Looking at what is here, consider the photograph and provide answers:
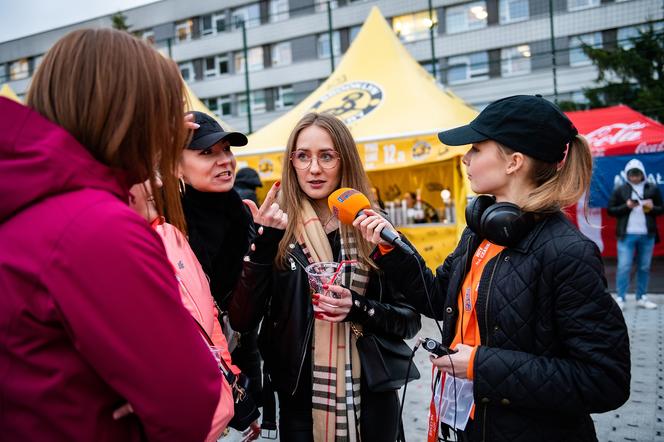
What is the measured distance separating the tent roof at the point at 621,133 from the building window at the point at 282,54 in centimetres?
2025

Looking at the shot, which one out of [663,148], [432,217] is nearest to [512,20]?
[663,148]

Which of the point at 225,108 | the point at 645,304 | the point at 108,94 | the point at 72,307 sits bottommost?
the point at 645,304

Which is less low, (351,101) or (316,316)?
(351,101)

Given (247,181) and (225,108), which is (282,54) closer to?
(225,108)

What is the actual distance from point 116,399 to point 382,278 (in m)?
1.45

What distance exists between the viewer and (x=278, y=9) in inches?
1143

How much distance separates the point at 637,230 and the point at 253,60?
85.4 ft

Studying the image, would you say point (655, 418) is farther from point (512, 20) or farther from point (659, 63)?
point (512, 20)

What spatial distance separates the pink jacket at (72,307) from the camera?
0.87 meters

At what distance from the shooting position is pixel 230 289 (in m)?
2.68

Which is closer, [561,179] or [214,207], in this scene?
[561,179]

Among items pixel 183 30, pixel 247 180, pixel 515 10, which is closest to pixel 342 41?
pixel 515 10

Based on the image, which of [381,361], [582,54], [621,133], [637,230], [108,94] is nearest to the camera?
[108,94]

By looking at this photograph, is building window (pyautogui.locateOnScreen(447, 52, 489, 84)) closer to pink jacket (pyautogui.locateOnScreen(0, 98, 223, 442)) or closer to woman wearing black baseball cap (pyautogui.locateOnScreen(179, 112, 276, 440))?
woman wearing black baseball cap (pyautogui.locateOnScreen(179, 112, 276, 440))
